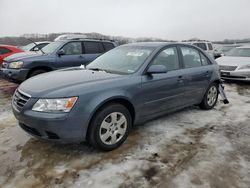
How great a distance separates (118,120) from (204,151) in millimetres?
1326

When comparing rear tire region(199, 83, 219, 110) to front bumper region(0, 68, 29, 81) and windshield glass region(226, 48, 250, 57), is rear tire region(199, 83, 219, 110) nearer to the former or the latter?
front bumper region(0, 68, 29, 81)

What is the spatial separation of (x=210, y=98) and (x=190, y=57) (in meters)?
1.23

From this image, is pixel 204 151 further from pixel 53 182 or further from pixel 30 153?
pixel 30 153

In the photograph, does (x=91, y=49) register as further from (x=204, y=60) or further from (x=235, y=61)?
(x=235, y=61)

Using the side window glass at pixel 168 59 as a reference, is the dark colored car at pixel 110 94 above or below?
below

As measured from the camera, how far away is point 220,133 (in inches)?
168

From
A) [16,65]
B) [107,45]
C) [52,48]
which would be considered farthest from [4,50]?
[107,45]

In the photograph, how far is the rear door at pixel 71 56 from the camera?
7.58 meters

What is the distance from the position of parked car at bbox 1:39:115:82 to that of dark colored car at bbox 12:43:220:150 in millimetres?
3146

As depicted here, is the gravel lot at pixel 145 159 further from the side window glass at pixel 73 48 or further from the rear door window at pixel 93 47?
the rear door window at pixel 93 47

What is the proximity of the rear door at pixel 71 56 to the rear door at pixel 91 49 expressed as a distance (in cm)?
17

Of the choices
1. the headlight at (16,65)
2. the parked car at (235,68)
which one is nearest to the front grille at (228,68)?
the parked car at (235,68)

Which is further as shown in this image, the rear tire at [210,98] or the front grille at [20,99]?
the rear tire at [210,98]

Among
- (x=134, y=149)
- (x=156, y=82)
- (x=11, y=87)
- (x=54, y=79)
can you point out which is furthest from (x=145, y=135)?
(x=11, y=87)
